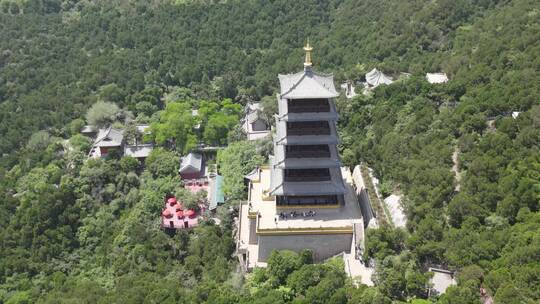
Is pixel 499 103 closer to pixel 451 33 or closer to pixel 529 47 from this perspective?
pixel 529 47

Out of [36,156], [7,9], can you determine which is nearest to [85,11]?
[7,9]

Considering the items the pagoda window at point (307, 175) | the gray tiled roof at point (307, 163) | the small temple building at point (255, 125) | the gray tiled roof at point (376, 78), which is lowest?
the pagoda window at point (307, 175)

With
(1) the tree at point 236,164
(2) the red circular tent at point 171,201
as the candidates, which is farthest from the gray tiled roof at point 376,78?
(2) the red circular tent at point 171,201

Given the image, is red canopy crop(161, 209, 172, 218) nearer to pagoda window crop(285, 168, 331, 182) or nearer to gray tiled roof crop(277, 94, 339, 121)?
pagoda window crop(285, 168, 331, 182)

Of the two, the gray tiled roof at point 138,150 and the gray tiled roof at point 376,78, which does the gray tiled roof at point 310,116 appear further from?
the gray tiled roof at point 376,78

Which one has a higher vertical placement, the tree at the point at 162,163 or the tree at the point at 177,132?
the tree at the point at 177,132

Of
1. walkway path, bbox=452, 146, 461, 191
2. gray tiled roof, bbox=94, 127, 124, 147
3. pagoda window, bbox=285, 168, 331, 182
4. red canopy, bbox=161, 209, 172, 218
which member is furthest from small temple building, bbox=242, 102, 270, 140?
walkway path, bbox=452, 146, 461, 191

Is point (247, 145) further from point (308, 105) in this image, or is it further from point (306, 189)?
point (308, 105)
